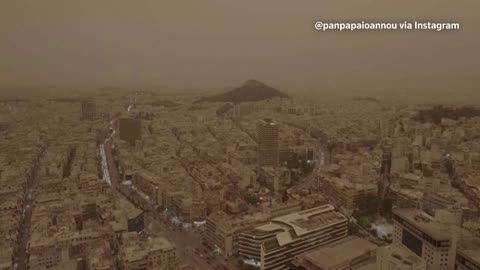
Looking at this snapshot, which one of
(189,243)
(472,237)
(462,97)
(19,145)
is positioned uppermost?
(462,97)

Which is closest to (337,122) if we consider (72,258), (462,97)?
(462,97)

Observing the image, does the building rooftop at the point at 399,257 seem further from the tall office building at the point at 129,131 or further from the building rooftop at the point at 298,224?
the tall office building at the point at 129,131

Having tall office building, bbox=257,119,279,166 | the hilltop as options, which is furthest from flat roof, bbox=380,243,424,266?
the hilltop

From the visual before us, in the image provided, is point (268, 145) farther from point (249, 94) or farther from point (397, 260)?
point (397, 260)

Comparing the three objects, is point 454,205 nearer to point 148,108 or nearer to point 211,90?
point 211,90

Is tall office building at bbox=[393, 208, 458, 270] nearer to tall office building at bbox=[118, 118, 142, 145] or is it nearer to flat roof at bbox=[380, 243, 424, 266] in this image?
flat roof at bbox=[380, 243, 424, 266]

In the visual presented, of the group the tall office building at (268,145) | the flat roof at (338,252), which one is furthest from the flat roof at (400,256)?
the tall office building at (268,145)
